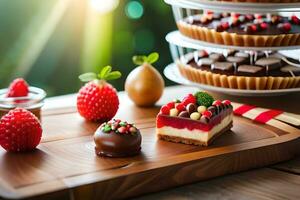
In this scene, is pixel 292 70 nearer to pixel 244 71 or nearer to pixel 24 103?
pixel 244 71

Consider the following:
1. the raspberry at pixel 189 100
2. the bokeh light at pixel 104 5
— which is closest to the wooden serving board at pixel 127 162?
the raspberry at pixel 189 100

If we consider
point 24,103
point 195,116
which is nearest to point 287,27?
→ point 195,116

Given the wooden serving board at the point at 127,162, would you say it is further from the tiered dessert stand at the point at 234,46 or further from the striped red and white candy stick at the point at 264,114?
the tiered dessert stand at the point at 234,46

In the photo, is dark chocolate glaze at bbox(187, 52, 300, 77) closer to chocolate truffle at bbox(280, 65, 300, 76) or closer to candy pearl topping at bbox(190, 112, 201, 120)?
chocolate truffle at bbox(280, 65, 300, 76)

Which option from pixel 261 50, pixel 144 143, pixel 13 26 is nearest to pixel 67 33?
pixel 13 26

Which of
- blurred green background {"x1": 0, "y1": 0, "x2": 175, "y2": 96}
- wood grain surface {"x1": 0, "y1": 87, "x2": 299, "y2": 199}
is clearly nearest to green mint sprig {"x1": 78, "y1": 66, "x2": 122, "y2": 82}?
wood grain surface {"x1": 0, "y1": 87, "x2": 299, "y2": 199}
